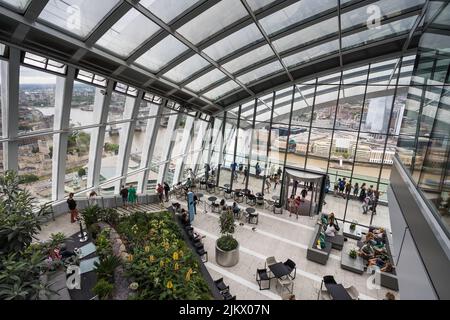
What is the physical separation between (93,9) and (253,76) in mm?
8337

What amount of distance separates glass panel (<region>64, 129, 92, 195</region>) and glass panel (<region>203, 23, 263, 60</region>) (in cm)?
618

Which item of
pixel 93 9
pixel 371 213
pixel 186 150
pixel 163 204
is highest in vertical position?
pixel 93 9

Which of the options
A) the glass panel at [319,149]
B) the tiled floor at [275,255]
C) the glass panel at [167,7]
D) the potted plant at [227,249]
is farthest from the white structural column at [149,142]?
the glass panel at [319,149]

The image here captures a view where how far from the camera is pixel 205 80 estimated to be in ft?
39.6

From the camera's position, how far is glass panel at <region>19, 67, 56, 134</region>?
716 centimetres

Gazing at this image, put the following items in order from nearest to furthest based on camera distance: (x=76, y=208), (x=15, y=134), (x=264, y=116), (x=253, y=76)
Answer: (x=15, y=134), (x=76, y=208), (x=253, y=76), (x=264, y=116)

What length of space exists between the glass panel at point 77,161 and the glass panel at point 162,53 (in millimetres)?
3802

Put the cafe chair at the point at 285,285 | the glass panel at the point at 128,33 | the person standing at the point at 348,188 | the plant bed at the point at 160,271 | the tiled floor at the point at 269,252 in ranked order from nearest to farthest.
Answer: the plant bed at the point at 160,271, the glass panel at the point at 128,33, the cafe chair at the point at 285,285, the tiled floor at the point at 269,252, the person standing at the point at 348,188

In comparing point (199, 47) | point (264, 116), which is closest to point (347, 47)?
point (264, 116)

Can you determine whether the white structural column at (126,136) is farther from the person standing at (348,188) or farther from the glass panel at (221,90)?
the person standing at (348,188)

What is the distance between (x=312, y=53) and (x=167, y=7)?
7.54 m

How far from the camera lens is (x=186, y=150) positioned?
1628cm

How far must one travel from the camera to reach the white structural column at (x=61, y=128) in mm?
8062

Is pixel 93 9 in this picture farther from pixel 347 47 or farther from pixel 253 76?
pixel 347 47
